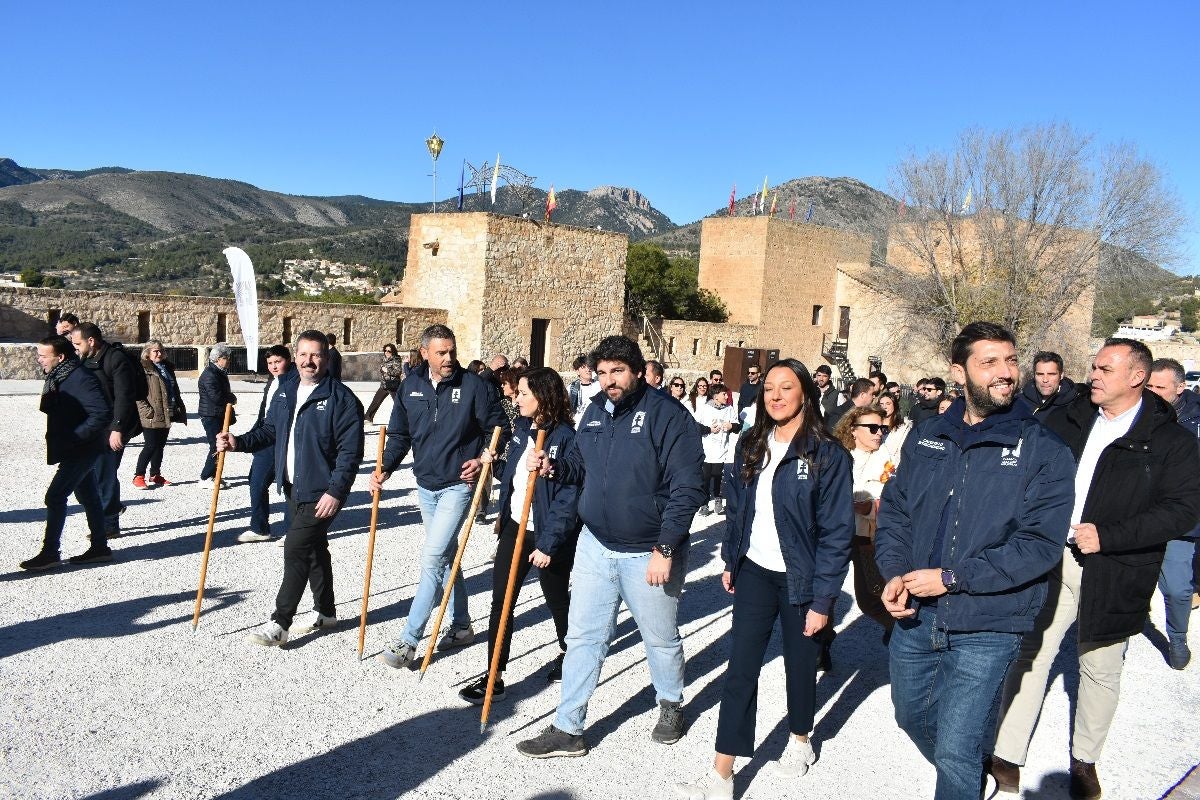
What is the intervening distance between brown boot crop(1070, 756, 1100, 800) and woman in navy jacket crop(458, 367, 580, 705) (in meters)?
2.50

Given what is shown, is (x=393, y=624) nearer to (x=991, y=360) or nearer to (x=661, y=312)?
(x=991, y=360)

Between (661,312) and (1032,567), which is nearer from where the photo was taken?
(1032,567)

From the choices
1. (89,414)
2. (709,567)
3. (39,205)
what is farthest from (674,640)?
(39,205)

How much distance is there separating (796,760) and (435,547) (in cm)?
221

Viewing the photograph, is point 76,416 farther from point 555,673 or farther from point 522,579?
point 555,673

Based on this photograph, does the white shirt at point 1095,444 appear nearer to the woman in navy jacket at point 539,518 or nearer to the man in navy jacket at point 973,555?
the man in navy jacket at point 973,555

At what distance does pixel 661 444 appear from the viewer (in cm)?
399

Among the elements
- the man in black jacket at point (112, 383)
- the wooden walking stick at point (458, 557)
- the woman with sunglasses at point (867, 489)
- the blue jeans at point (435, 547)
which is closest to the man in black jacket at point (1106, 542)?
the woman with sunglasses at point (867, 489)

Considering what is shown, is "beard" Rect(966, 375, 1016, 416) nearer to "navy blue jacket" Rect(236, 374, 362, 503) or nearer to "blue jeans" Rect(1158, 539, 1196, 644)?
"navy blue jacket" Rect(236, 374, 362, 503)

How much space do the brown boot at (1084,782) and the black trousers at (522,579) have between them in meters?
2.52

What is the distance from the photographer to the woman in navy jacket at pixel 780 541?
3.66 metres

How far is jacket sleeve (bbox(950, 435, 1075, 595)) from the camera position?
290 centimetres

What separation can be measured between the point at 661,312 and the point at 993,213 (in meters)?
13.5

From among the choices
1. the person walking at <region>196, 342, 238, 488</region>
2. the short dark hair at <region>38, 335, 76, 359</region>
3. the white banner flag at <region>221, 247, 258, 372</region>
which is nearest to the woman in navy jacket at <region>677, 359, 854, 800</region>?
the short dark hair at <region>38, 335, 76, 359</region>
